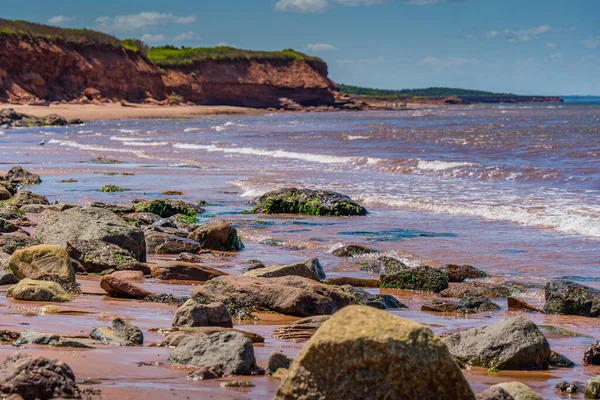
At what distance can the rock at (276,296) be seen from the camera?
21.8 feet

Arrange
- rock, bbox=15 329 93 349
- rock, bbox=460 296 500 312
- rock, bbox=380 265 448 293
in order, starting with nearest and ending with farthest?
1. rock, bbox=15 329 93 349
2. rock, bbox=460 296 500 312
3. rock, bbox=380 265 448 293

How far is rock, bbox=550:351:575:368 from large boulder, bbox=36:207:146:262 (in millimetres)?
4952

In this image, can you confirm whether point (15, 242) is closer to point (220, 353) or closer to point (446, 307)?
point (446, 307)

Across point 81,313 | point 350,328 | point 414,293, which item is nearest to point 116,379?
point 350,328

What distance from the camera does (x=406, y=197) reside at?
629 inches

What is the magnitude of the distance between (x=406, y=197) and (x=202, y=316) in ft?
34.8

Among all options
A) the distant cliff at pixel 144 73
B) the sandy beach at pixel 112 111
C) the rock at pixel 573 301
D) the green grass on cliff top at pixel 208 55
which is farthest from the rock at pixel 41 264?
the green grass on cliff top at pixel 208 55

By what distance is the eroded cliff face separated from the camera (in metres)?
74.6

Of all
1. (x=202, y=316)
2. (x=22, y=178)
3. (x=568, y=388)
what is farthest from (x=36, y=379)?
(x=22, y=178)

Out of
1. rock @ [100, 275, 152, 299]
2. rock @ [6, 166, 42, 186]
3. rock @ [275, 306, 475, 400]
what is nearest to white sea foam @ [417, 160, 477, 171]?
rock @ [6, 166, 42, 186]

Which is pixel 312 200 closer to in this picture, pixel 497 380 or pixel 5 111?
pixel 497 380

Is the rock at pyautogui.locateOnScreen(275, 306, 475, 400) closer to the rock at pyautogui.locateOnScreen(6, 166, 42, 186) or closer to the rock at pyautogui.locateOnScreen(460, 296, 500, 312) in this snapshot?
the rock at pyautogui.locateOnScreen(460, 296, 500, 312)

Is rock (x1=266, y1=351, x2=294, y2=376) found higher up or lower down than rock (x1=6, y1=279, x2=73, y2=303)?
higher up

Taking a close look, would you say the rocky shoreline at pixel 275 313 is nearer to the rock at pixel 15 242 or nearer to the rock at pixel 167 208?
the rock at pixel 15 242
